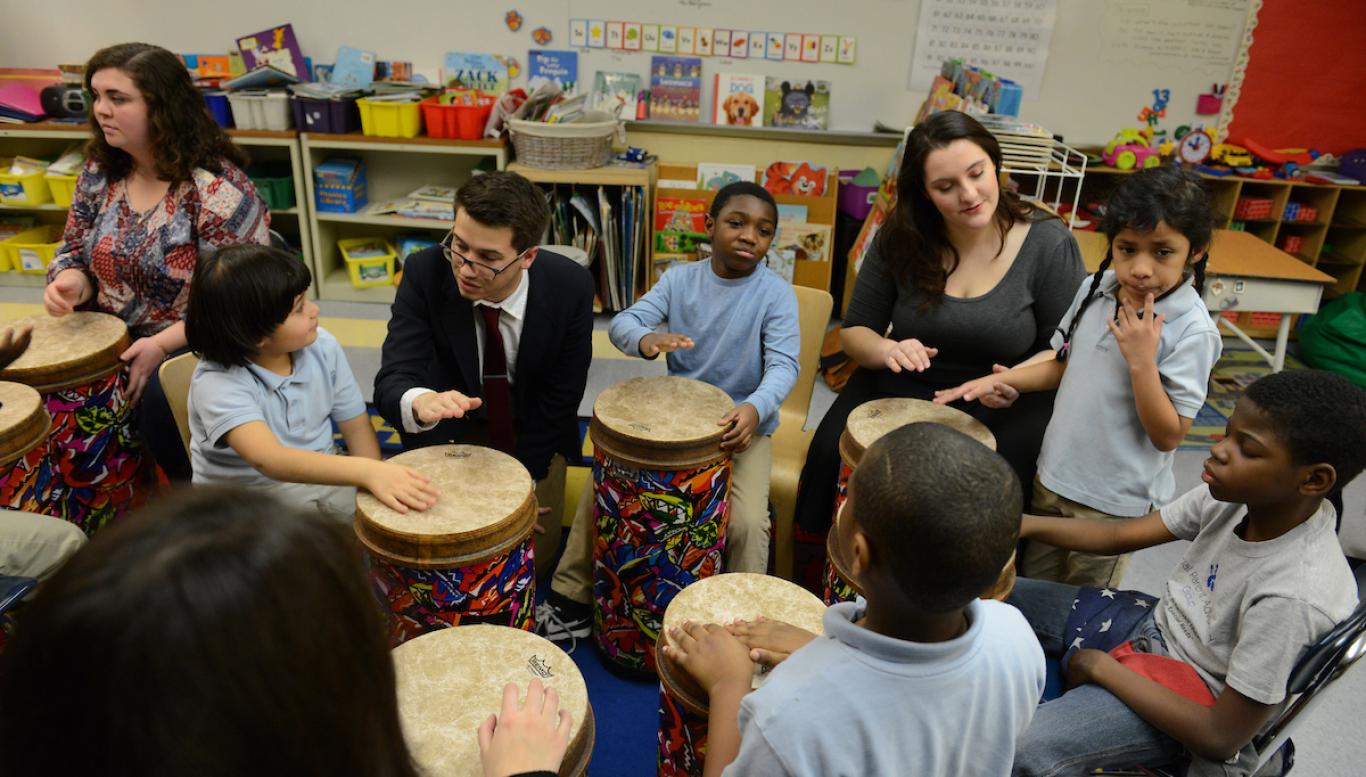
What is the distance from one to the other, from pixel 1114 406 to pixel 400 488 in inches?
56.4

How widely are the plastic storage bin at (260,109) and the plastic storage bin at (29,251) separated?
110 centimetres

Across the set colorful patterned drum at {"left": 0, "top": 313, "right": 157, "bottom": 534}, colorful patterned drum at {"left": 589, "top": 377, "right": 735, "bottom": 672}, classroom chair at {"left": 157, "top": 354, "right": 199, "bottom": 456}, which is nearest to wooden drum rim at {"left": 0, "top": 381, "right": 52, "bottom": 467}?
colorful patterned drum at {"left": 0, "top": 313, "right": 157, "bottom": 534}

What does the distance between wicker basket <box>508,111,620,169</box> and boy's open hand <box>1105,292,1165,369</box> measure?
8.72ft

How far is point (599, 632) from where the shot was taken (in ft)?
6.78

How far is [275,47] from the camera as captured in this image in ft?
13.6

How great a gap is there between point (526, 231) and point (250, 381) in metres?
0.65

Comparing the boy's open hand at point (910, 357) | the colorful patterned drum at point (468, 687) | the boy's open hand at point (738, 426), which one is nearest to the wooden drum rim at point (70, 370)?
the colorful patterned drum at point (468, 687)

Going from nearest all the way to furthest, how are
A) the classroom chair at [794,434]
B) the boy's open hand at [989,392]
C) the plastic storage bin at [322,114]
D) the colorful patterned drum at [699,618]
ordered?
the colorful patterned drum at [699,618], the boy's open hand at [989,392], the classroom chair at [794,434], the plastic storage bin at [322,114]

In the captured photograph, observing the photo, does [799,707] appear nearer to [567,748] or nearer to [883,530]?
[883,530]

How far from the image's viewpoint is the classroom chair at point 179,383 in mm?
1909

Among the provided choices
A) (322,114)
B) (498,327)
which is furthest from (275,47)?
(498,327)

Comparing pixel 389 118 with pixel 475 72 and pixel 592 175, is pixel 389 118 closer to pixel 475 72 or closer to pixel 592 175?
pixel 475 72

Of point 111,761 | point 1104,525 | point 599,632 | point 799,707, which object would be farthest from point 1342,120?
point 111,761

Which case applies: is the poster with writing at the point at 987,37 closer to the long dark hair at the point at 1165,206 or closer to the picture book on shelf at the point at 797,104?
the picture book on shelf at the point at 797,104
